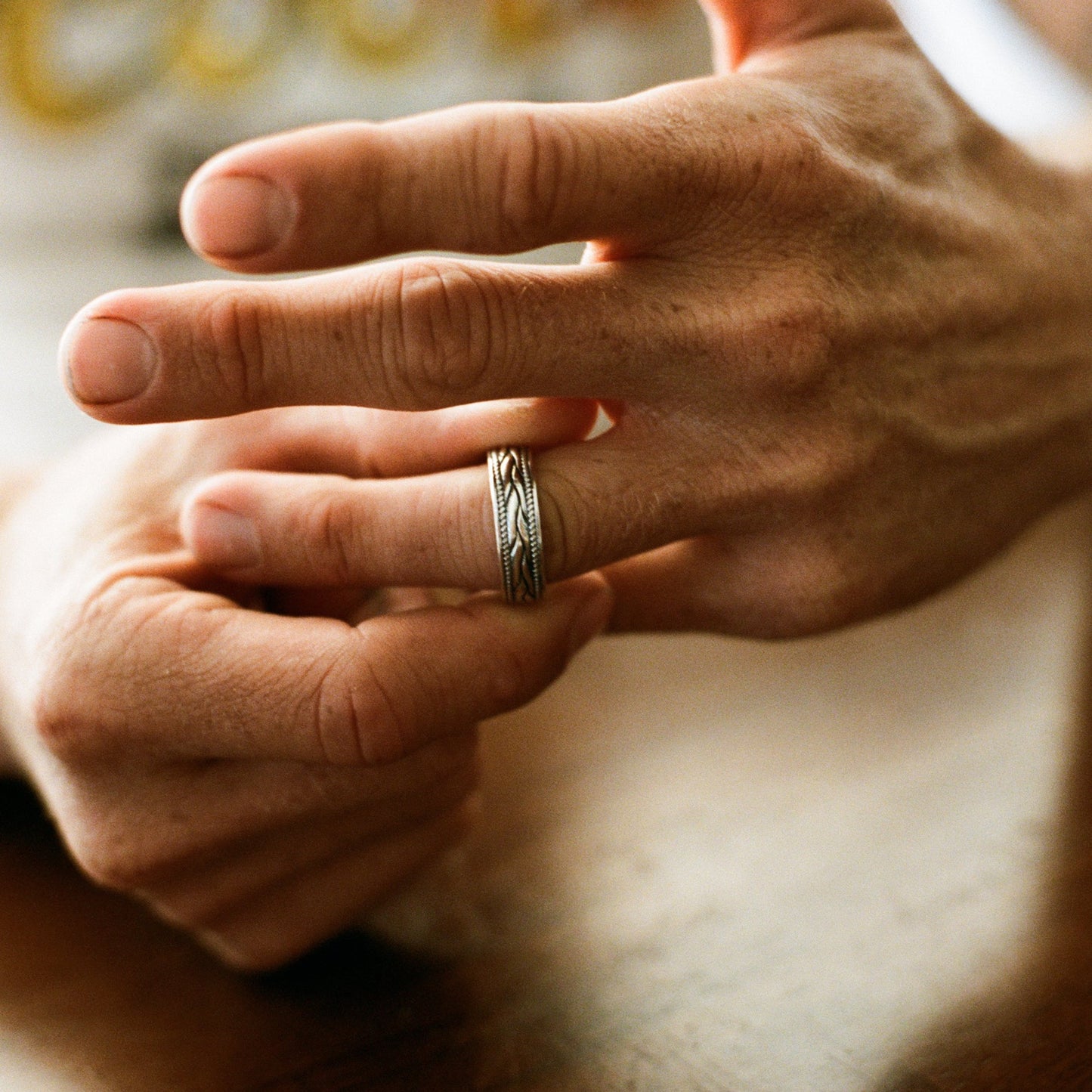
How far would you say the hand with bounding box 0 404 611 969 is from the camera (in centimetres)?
47

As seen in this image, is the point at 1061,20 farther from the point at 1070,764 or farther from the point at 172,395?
the point at 172,395

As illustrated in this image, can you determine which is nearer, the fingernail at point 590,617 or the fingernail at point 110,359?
the fingernail at point 110,359

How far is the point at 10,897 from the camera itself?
596 millimetres

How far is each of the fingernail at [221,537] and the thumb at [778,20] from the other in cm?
35

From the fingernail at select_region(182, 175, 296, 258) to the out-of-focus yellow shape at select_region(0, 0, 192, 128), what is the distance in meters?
1.44

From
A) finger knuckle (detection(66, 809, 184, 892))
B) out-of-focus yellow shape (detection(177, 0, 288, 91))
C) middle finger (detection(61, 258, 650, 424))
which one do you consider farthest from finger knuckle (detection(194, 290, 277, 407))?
out-of-focus yellow shape (detection(177, 0, 288, 91))

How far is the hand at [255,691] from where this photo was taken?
47 cm

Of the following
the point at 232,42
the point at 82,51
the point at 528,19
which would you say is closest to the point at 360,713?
the point at 82,51

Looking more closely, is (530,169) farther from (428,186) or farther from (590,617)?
(590,617)

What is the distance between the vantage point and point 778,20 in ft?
1.70

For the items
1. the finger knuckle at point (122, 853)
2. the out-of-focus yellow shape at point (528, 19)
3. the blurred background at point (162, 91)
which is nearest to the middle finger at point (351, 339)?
the finger knuckle at point (122, 853)

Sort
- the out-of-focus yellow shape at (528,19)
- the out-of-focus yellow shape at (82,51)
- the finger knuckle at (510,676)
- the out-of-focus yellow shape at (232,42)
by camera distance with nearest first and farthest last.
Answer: the finger knuckle at (510,676), the out-of-focus yellow shape at (82,51), the out-of-focus yellow shape at (232,42), the out-of-focus yellow shape at (528,19)

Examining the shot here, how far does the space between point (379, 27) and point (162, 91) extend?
0.41 meters

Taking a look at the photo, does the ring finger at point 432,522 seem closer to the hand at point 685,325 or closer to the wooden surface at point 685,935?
the hand at point 685,325
